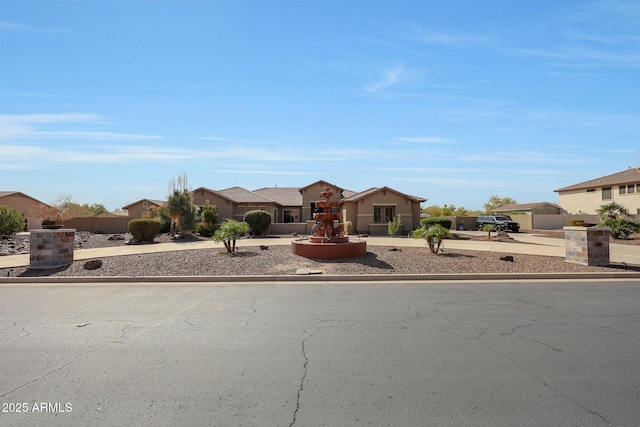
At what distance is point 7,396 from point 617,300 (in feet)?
35.5

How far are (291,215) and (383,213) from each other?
501 inches

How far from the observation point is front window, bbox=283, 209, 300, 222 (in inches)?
1614

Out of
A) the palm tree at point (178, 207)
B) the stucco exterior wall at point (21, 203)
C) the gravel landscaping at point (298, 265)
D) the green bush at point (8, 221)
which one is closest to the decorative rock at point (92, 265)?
the gravel landscaping at point (298, 265)

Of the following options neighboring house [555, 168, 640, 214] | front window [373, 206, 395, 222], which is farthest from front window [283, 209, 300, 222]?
neighboring house [555, 168, 640, 214]

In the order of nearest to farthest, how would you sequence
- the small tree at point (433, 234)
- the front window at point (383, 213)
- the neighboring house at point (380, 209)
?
the small tree at point (433, 234) → the neighboring house at point (380, 209) → the front window at point (383, 213)

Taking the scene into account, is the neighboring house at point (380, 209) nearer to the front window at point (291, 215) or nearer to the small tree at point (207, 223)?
the front window at point (291, 215)

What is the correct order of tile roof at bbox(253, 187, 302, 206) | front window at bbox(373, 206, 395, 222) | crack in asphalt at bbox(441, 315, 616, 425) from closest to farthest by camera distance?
1. crack in asphalt at bbox(441, 315, 616, 425)
2. front window at bbox(373, 206, 395, 222)
3. tile roof at bbox(253, 187, 302, 206)

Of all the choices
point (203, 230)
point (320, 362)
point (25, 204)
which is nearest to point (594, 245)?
point (320, 362)

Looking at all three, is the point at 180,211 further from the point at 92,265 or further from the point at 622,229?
the point at 622,229

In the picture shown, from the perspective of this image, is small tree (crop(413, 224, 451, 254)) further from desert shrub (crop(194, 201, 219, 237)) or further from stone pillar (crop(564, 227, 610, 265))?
desert shrub (crop(194, 201, 219, 237))

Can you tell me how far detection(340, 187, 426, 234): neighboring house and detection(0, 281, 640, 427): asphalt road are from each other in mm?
23116

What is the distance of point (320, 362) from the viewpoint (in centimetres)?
464

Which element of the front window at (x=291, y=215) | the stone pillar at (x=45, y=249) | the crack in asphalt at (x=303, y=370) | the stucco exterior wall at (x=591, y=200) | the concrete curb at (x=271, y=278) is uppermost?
the stucco exterior wall at (x=591, y=200)

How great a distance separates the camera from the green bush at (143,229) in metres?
22.0
